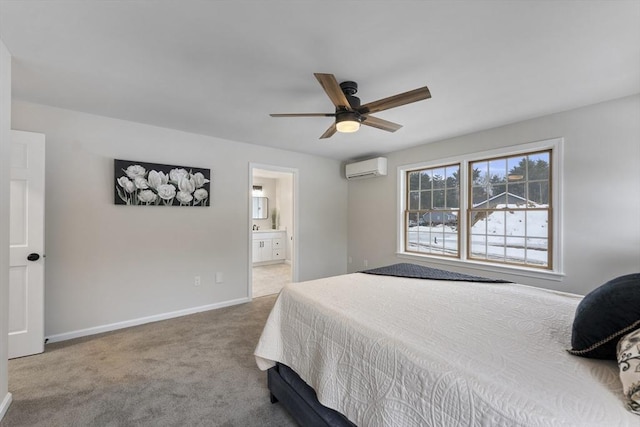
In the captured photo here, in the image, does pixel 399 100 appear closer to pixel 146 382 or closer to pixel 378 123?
pixel 378 123

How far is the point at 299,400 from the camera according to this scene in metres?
1.59

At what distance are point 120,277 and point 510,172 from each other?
4792mm

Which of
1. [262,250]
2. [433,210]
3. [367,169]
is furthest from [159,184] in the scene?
[433,210]

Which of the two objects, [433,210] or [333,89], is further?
[433,210]

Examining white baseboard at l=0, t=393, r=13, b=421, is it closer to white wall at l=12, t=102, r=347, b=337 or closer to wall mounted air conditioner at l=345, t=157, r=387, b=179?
white wall at l=12, t=102, r=347, b=337

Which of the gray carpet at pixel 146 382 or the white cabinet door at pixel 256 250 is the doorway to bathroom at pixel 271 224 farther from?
the gray carpet at pixel 146 382

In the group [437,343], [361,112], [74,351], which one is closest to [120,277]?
[74,351]

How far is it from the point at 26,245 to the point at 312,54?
9.79ft

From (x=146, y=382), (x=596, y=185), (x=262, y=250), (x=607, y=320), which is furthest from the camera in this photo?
(x=262, y=250)

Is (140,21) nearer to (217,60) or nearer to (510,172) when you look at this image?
(217,60)

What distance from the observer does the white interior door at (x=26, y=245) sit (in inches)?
93.2

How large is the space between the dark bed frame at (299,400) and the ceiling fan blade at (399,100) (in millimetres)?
1926

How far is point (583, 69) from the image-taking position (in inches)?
79.0

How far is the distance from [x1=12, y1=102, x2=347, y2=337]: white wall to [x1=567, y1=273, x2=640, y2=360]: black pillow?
144 inches
